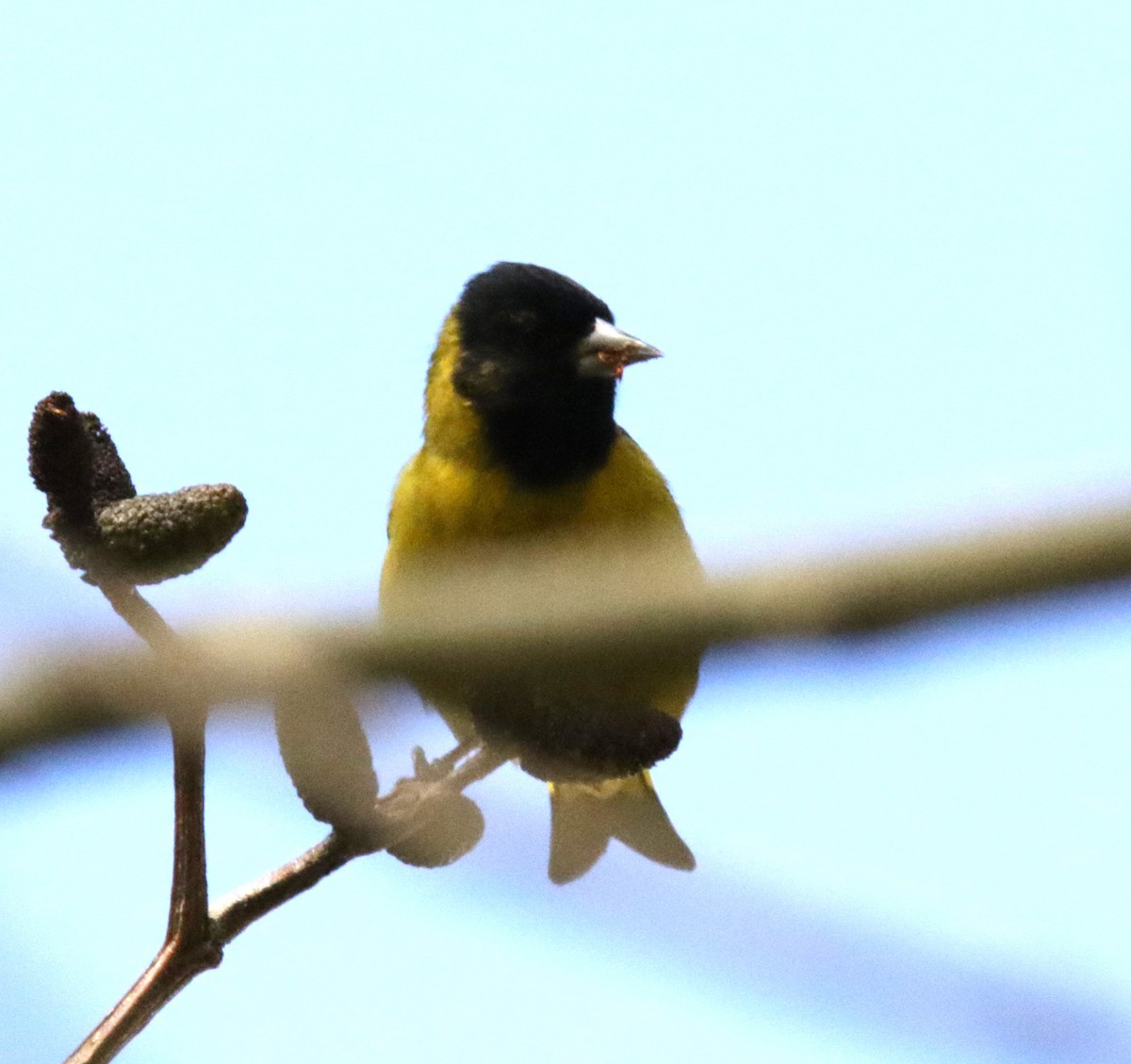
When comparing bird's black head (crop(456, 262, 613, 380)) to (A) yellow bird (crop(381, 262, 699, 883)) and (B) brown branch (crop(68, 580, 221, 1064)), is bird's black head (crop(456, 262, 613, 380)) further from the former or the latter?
(B) brown branch (crop(68, 580, 221, 1064))

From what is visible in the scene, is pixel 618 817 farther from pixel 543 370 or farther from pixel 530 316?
pixel 530 316

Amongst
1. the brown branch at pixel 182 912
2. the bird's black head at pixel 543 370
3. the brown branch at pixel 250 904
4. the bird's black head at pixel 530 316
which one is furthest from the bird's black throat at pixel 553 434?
the brown branch at pixel 182 912

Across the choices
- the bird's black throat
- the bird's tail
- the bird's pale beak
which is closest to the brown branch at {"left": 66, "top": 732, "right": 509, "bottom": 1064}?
the bird's tail

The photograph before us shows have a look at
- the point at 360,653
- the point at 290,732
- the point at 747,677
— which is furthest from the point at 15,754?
the point at 290,732

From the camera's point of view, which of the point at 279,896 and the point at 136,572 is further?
the point at 279,896

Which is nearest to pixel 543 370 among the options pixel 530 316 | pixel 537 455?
pixel 530 316

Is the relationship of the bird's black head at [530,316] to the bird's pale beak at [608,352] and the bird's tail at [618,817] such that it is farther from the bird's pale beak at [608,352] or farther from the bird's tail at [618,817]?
Answer: the bird's tail at [618,817]

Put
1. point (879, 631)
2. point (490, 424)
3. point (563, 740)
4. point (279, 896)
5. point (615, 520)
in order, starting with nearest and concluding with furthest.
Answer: point (879, 631) < point (279, 896) < point (563, 740) < point (615, 520) < point (490, 424)

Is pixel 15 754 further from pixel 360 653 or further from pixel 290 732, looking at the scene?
pixel 290 732
